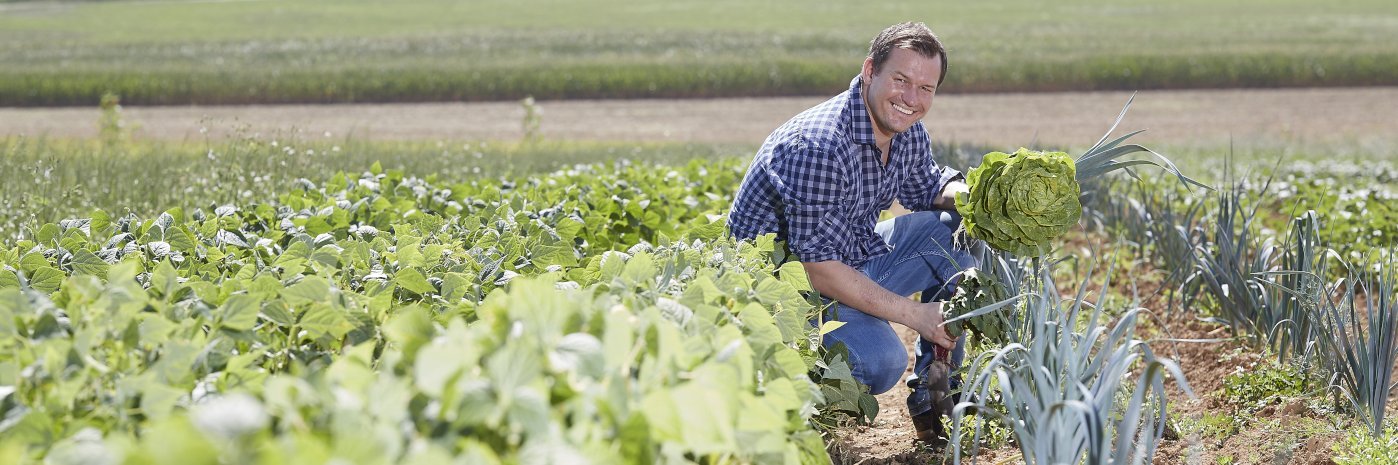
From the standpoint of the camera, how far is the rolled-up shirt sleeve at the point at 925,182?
387 centimetres

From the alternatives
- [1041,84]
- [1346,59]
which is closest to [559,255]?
[1041,84]

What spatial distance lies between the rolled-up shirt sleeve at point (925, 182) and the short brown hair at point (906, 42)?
401 mm

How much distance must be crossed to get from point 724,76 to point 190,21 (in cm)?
3056

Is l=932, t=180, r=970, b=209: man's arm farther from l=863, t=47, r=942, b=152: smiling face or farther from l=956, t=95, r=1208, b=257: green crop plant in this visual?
l=956, t=95, r=1208, b=257: green crop plant

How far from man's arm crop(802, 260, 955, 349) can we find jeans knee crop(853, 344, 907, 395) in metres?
0.18

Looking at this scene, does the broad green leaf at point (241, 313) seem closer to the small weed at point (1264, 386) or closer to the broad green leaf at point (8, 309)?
the broad green leaf at point (8, 309)

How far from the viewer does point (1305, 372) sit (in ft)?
11.5

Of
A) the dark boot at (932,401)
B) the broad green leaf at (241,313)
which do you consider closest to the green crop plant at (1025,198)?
the dark boot at (932,401)

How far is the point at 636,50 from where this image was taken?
2938 centimetres

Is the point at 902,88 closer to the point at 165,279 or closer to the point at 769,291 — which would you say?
the point at 769,291

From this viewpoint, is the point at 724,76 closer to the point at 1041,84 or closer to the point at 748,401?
the point at 1041,84

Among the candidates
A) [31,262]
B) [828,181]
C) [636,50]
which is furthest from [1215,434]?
[636,50]

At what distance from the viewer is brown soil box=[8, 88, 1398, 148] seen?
55.5 feet

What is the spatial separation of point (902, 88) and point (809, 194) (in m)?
0.44
